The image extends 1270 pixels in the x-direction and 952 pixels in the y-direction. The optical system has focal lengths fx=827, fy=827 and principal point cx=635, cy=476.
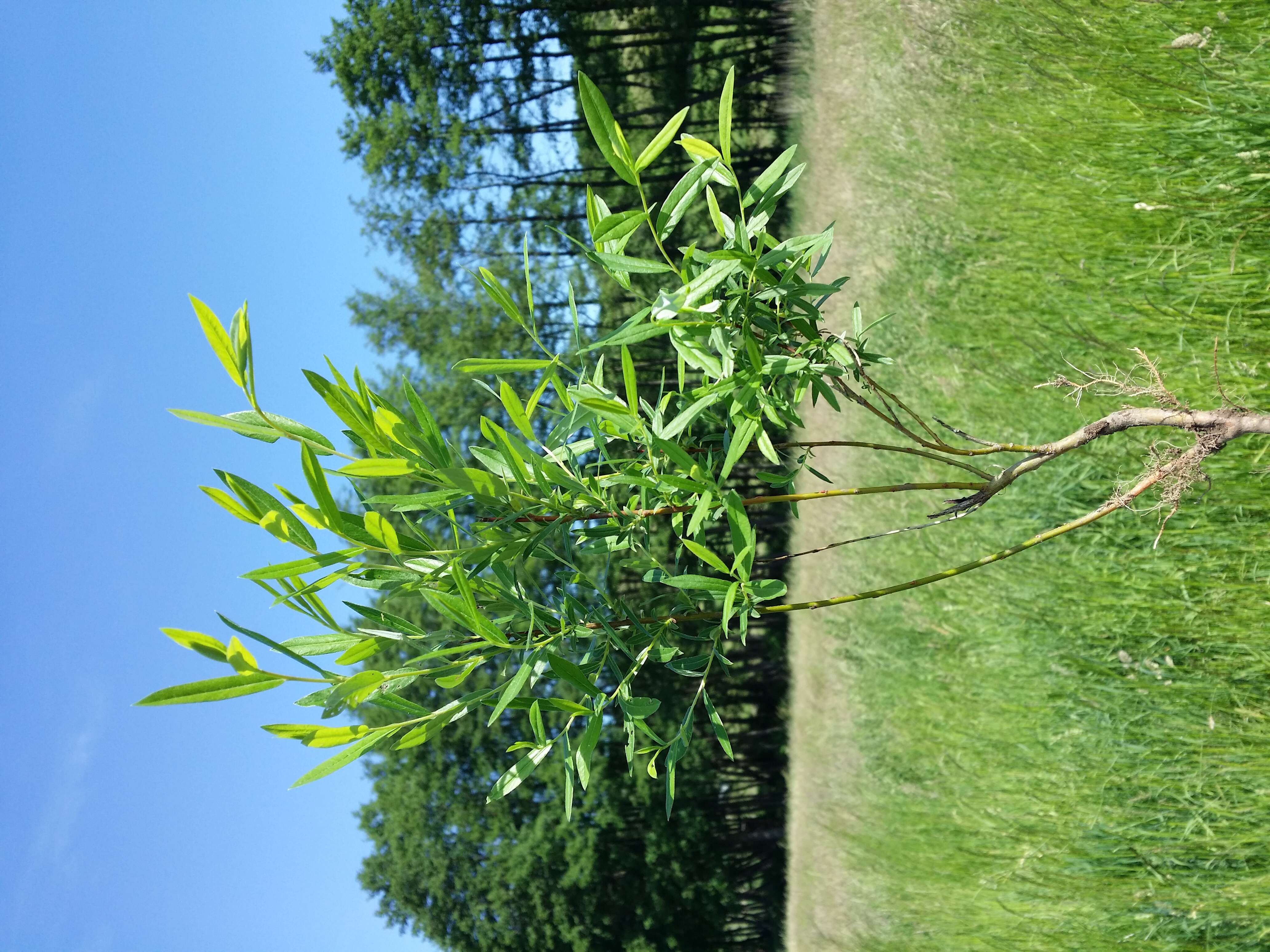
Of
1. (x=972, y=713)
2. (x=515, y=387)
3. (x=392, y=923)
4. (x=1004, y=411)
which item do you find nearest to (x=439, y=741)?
(x=392, y=923)

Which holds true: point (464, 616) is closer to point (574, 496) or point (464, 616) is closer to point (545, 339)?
point (574, 496)

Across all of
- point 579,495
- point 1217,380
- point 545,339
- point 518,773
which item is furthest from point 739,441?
point 545,339

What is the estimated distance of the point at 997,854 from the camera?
4.71 m

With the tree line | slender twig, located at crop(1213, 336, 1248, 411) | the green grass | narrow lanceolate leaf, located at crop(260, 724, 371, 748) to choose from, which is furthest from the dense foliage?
the tree line

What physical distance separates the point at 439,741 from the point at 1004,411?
26.7 ft

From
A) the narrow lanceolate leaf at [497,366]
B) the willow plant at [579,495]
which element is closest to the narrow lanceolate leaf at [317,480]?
the willow plant at [579,495]

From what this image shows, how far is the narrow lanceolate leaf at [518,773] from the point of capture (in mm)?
1409

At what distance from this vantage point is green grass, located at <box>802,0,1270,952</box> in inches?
121

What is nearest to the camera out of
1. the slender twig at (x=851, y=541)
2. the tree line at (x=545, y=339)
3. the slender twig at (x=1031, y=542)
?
the slender twig at (x=851, y=541)

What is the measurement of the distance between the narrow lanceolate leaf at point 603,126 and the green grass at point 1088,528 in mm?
2599

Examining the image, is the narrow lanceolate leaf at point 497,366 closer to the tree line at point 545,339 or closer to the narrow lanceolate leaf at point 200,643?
the narrow lanceolate leaf at point 200,643

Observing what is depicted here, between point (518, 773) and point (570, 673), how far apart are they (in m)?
0.21

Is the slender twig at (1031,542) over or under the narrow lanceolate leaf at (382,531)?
under

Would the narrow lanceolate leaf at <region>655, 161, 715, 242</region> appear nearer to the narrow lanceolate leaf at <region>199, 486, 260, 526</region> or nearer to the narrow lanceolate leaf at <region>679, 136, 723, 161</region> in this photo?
the narrow lanceolate leaf at <region>679, 136, 723, 161</region>
